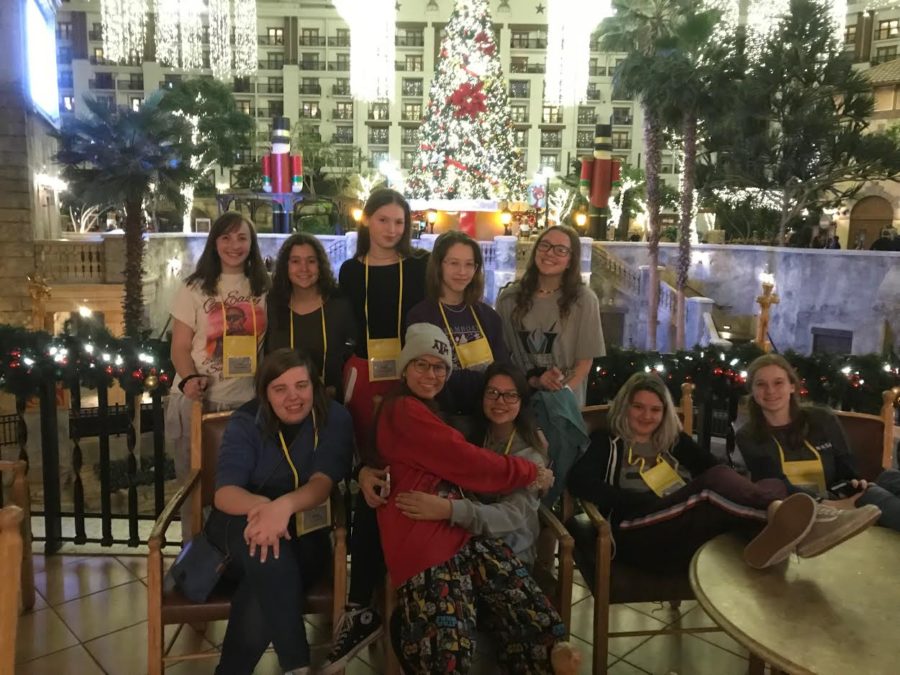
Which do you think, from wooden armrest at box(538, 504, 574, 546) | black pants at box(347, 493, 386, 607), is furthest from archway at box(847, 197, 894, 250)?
black pants at box(347, 493, 386, 607)

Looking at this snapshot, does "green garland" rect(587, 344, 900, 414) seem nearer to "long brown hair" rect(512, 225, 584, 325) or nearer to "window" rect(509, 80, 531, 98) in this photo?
"long brown hair" rect(512, 225, 584, 325)

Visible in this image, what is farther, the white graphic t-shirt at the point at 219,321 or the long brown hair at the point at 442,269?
the white graphic t-shirt at the point at 219,321

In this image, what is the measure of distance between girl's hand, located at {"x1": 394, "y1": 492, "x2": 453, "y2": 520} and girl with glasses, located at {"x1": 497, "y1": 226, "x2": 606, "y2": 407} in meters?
0.89

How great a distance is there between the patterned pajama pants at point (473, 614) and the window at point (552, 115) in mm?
41685

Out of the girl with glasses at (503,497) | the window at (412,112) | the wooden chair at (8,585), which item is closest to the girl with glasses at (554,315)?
the girl with glasses at (503,497)

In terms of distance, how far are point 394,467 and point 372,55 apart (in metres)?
18.3

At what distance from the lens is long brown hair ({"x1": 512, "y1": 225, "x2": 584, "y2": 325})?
318 centimetres

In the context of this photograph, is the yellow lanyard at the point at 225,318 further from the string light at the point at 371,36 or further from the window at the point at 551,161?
the window at the point at 551,161

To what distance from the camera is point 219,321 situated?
3.16m

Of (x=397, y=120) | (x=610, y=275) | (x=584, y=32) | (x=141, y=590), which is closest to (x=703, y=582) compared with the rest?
(x=141, y=590)

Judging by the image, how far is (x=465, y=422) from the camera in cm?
287

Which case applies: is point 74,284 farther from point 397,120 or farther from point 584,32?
point 397,120

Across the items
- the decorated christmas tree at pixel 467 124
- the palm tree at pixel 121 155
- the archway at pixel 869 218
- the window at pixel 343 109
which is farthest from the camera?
the window at pixel 343 109

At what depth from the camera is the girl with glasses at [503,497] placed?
247 cm
